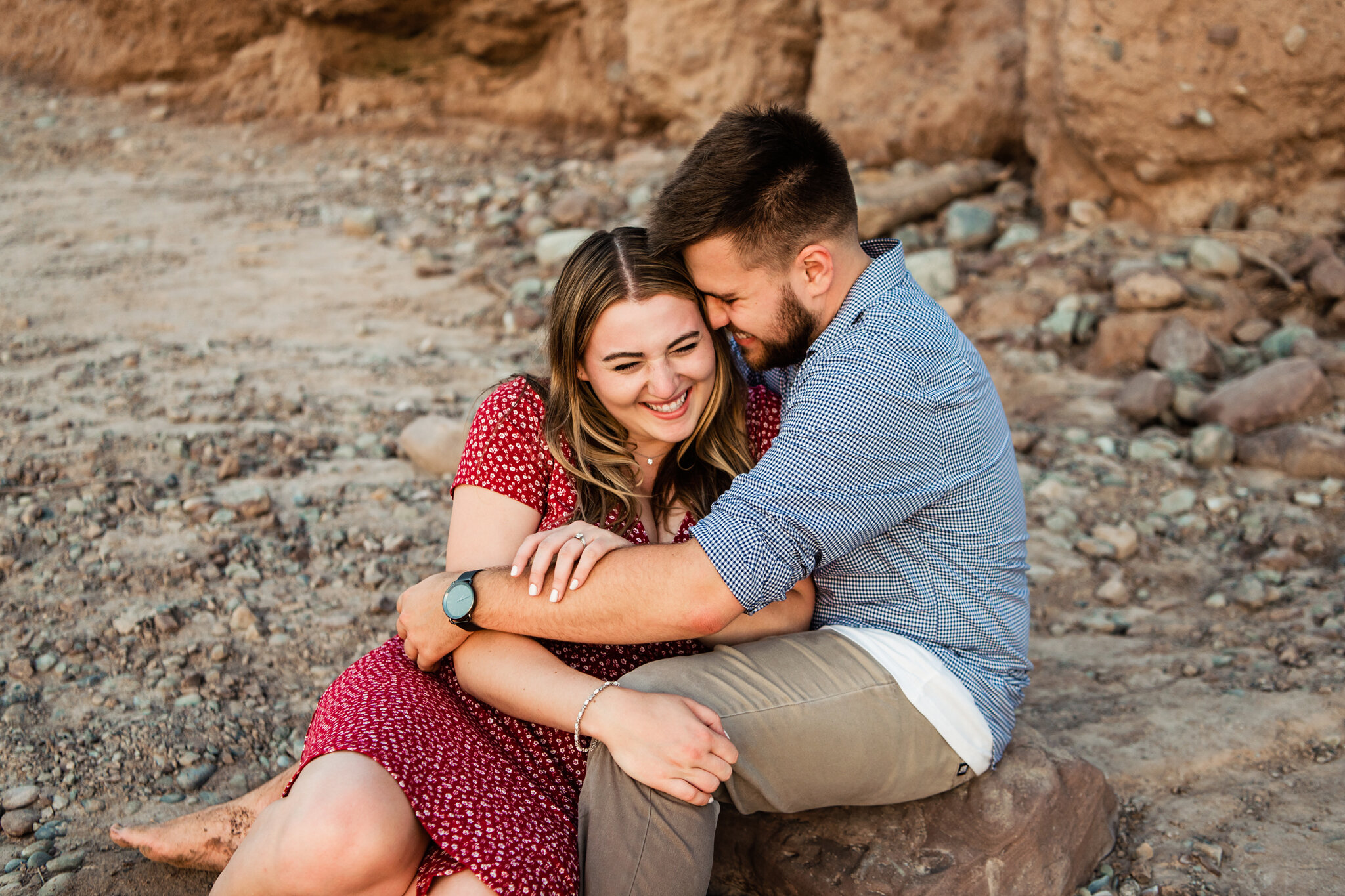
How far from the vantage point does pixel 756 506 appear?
2.40 meters

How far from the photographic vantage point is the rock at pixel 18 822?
286 cm

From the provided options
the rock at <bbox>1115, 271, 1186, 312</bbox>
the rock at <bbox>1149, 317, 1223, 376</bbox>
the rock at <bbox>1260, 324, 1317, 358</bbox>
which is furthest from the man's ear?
the rock at <bbox>1260, 324, 1317, 358</bbox>

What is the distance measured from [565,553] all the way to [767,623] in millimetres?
608

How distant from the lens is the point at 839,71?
25.3 ft

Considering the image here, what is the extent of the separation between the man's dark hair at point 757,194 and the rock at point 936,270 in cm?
370

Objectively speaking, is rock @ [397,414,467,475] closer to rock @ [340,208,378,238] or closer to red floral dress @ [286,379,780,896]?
red floral dress @ [286,379,780,896]

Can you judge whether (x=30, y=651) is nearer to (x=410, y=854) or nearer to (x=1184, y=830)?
(x=410, y=854)

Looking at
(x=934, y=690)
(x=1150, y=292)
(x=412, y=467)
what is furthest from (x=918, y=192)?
(x=934, y=690)

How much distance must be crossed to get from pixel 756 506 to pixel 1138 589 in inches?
100.0

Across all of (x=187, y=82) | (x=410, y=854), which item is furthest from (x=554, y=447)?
(x=187, y=82)

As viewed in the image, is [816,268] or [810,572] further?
[816,268]

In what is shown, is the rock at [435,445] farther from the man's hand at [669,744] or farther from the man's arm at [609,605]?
the man's hand at [669,744]

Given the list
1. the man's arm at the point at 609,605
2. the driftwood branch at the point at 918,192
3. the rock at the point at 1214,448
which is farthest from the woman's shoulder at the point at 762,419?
the driftwood branch at the point at 918,192

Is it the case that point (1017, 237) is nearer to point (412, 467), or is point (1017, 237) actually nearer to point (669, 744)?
point (412, 467)
